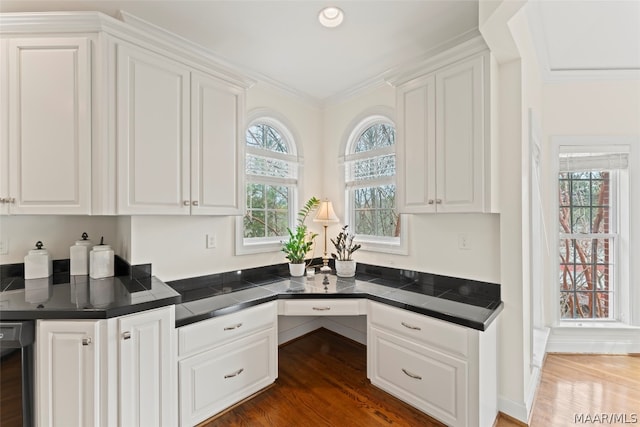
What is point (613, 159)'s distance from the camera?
107 inches

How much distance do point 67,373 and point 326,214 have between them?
2228 mm

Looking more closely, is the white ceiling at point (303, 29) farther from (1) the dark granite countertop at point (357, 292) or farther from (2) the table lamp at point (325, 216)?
(1) the dark granite countertop at point (357, 292)

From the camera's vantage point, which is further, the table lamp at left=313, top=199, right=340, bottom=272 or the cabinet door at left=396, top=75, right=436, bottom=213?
the table lamp at left=313, top=199, right=340, bottom=272

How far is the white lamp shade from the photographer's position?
9.93 feet

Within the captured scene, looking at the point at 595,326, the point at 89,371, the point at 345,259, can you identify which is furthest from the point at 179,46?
the point at 595,326

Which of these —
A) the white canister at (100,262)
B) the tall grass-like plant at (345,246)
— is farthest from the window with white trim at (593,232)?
the white canister at (100,262)

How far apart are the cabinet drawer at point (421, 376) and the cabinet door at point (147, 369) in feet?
4.55

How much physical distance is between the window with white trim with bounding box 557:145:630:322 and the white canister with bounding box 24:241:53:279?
14.1 ft

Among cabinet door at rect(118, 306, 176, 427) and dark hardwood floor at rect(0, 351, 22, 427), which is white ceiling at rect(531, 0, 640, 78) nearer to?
cabinet door at rect(118, 306, 176, 427)

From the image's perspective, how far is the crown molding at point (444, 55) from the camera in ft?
6.00

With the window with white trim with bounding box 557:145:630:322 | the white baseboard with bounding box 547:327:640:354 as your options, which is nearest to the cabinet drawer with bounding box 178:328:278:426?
the white baseboard with bounding box 547:327:640:354

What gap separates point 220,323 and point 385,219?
71.4 inches

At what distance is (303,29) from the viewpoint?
2049mm

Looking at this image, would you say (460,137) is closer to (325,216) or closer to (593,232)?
(325,216)
